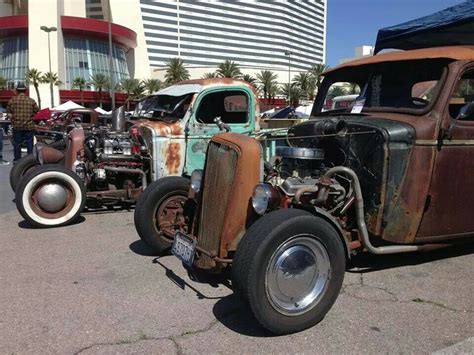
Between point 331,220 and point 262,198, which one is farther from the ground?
point 262,198

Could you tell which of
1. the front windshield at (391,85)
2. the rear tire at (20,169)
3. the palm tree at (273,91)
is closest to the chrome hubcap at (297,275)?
the front windshield at (391,85)

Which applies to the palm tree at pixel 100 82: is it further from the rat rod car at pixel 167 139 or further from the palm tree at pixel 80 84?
the rat rod car at pixel 167 139

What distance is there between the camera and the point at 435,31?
7020mm

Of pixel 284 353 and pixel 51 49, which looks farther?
pixel 51 49

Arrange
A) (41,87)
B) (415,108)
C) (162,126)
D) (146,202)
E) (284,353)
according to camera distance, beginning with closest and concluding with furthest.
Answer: (284,353), (415,108), (146,202), (162,126), (41,87)

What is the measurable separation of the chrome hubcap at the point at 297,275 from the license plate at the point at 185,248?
2.36 ft

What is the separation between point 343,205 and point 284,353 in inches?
53.1

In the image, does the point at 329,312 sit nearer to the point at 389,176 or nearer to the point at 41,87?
the point at 389,176

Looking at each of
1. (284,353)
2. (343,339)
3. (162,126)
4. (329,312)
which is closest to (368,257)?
(329,312)

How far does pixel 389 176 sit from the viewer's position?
3.85 meters

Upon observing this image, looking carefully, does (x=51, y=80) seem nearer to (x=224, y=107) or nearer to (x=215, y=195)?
(x=224, y=107)

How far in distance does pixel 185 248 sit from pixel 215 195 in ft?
1.56

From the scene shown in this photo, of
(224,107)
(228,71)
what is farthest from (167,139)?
(228,71)

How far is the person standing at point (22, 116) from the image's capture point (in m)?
10.6
